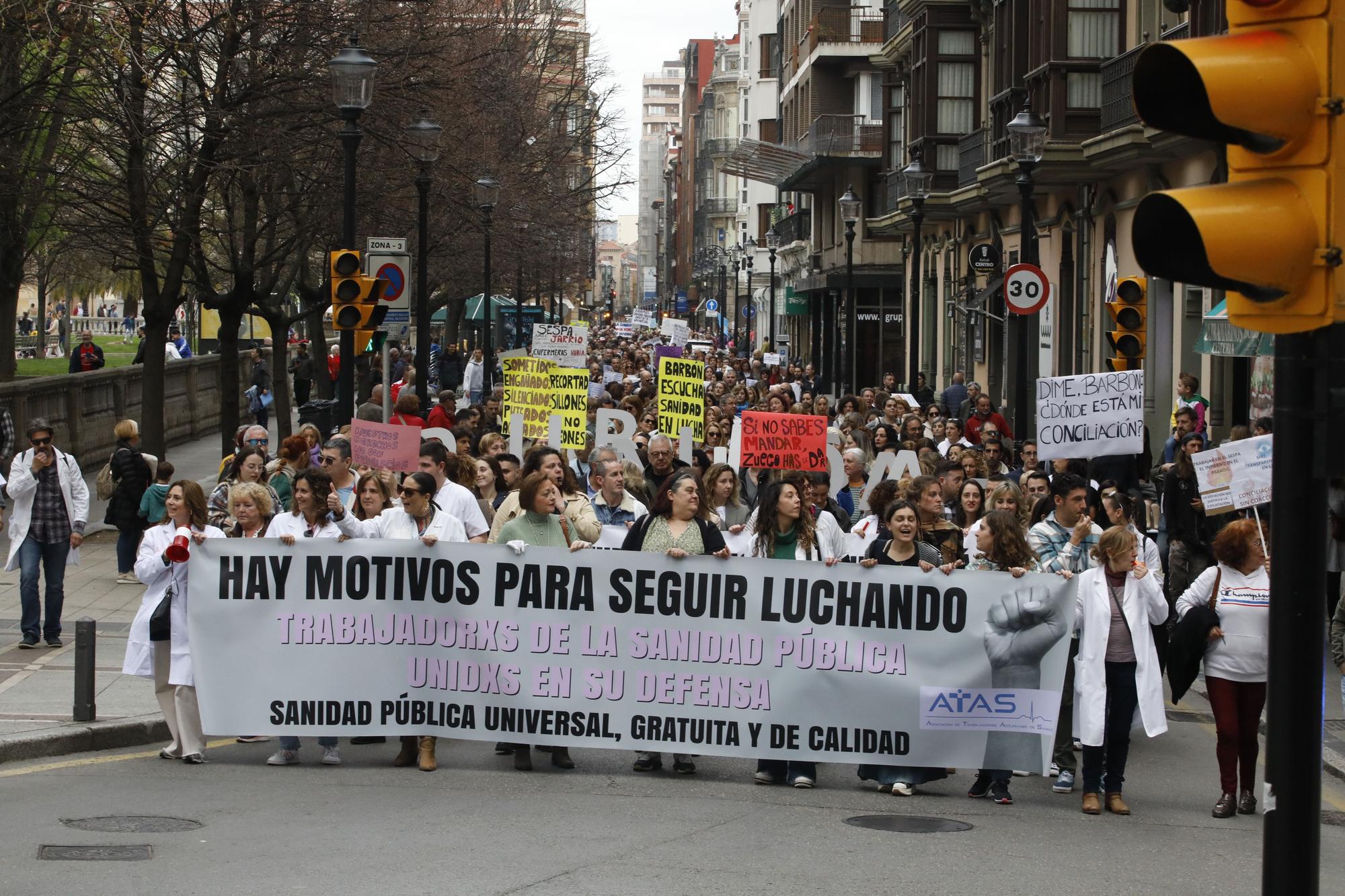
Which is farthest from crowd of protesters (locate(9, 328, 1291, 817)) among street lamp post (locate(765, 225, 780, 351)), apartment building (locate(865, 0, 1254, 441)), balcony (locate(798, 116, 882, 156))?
street lamp post (locate(765, 225, 780, 351))

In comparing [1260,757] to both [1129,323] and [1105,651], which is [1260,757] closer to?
[1105,651]

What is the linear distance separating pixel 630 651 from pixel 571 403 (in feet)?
29.9

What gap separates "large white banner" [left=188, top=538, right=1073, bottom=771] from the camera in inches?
377

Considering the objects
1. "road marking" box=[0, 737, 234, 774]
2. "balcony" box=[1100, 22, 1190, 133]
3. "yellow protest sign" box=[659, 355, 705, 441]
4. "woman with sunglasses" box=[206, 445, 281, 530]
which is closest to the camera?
"road marking" box=[0, 737, 234, 774]

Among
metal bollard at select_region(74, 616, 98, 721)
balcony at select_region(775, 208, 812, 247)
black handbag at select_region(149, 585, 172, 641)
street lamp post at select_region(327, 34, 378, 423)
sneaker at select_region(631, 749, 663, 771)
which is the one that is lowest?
sneaker at select_region(631, 749, 663, 771)

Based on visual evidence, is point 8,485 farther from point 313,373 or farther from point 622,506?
point 313,373

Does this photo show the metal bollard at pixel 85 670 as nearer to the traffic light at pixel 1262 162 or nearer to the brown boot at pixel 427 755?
the brown boot at pixel 427 755

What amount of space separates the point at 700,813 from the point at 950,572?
190 cm

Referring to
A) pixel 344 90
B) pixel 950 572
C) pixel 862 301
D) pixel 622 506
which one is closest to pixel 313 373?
pixel 862 301

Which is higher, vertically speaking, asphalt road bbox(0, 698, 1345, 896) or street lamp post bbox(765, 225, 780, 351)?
street lamp post bbox(765, 225, 780, 351)

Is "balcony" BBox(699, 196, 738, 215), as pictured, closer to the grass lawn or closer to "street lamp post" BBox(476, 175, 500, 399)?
the grass lawn

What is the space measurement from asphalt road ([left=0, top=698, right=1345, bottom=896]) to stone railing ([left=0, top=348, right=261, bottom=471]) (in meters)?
14.9

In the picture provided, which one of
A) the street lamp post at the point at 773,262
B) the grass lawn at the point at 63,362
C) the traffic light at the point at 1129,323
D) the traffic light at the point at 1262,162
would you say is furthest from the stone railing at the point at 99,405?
the street lamp post at the point at 773,262

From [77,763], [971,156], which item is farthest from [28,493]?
[971,156]
